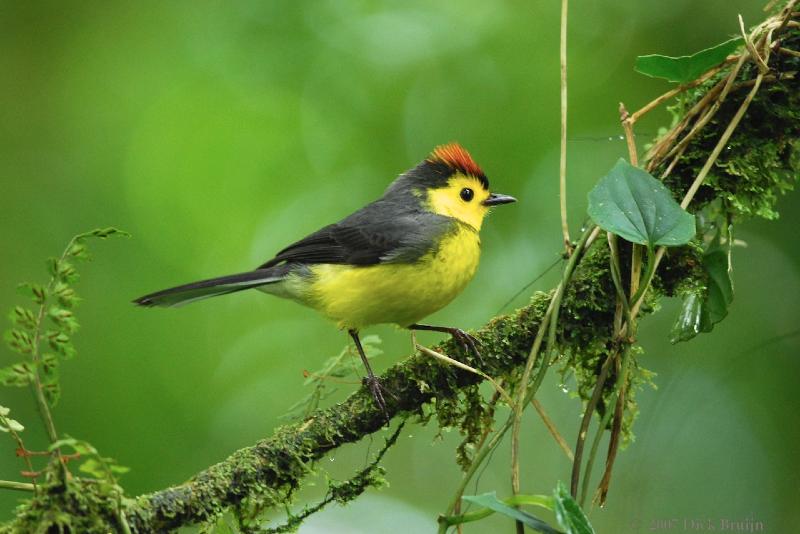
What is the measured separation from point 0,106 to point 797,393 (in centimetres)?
689

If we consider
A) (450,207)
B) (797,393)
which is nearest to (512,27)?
(450,207)

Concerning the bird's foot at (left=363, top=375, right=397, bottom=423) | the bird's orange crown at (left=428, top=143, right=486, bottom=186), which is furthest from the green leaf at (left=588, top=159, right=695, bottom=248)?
the bird's orange crown at (left=428, top=143, right=486, bottom=186)

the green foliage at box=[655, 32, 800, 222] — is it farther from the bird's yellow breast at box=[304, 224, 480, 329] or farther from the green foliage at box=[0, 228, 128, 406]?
the green foliage at box=[0, 228, 128, 406]

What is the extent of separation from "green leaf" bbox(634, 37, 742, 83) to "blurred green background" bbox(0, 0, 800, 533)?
345 centimetres

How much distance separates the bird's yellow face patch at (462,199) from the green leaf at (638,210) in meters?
1.87

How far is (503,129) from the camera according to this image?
637 cm

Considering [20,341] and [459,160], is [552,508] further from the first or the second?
[459,160]

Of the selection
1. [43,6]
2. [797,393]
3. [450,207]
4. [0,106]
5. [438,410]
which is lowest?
[797,393]

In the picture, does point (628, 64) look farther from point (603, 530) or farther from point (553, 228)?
point (603, 530)

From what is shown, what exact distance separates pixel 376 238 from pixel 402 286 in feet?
1.23

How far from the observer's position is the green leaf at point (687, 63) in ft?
8.71

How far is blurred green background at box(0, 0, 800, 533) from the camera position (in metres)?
5.91

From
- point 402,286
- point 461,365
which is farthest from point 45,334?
point 402,286

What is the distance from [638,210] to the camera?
2404mm
